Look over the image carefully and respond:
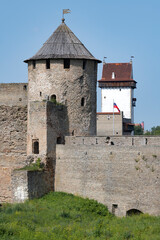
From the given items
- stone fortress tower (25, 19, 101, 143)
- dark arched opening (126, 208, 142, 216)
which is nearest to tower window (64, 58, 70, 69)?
stone fortress tower (25, 19, 101, 143)

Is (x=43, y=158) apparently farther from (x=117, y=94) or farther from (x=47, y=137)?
(x=117, y=94)

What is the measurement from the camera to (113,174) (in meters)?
27.6

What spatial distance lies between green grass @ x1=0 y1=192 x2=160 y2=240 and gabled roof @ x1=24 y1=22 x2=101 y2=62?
654 cm

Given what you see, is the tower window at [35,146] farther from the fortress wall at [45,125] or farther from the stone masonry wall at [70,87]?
the stone masonry wall at [70,87]

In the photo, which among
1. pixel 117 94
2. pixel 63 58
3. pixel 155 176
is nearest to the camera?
pixel 155 176

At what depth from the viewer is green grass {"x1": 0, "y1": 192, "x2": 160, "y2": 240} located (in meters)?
22.9

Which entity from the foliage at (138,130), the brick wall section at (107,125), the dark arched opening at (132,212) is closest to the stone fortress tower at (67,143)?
the dark arched opening at (132,212)

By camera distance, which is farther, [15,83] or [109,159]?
[15,83]

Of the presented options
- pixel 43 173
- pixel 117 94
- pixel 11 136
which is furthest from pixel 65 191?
pixel 117 94

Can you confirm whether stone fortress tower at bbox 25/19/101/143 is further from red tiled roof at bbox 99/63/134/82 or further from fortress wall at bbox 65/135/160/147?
red tiled roof at bbox 99/63/134/82

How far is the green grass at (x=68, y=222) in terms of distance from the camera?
22859mm

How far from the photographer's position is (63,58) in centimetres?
3036

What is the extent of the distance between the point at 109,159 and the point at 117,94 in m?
47.9

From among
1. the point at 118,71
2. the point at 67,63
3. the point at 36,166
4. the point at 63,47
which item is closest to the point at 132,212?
the point at 36,166
